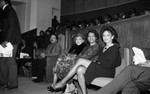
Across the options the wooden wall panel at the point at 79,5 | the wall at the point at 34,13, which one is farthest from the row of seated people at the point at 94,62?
the wooden wall panel at the point at 79,5

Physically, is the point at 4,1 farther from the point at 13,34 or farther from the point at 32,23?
the point at 32,23

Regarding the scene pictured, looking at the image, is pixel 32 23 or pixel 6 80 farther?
pixel 32 23

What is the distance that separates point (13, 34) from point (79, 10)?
5.48 meters

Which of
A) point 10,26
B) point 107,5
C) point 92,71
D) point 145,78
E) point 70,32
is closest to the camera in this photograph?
point 145,78

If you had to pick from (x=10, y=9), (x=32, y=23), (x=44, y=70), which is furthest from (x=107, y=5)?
(x=10, y=9)

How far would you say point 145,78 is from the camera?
1542mm

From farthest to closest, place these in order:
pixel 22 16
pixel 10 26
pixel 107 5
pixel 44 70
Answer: pixel 22 16 → pixel 107 5 → pixel 44 70 → pixel 10 26

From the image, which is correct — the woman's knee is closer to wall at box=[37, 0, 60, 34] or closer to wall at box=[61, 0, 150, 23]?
wall at box=[61, 0, 150, 23]

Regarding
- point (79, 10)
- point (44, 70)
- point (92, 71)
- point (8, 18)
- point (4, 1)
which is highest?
point (79, 10)

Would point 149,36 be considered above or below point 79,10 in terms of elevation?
below

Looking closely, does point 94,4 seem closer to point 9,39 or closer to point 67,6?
point 67,6

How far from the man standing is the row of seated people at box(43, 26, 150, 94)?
622mm

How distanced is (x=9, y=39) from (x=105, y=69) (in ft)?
4.63

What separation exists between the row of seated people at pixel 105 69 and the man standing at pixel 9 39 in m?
0.62
